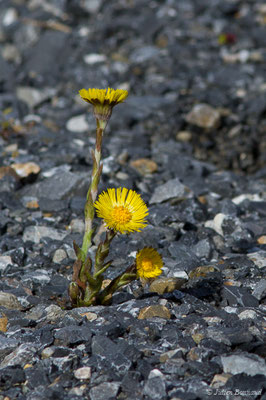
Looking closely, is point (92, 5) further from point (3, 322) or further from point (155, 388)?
point (155, 388)

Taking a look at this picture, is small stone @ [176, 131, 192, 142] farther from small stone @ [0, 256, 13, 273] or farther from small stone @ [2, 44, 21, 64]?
small stone @ [0, 256, 13, 273]

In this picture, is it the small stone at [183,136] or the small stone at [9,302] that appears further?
the small stone at [183,136]

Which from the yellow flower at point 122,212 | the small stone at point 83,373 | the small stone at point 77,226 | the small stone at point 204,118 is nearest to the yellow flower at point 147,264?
the yellow flower at point 122,212

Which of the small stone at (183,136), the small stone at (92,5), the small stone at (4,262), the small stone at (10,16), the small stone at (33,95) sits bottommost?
the small stone at (4,262)

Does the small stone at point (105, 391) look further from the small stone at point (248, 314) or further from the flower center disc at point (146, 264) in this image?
the small stone at point (248, 314)

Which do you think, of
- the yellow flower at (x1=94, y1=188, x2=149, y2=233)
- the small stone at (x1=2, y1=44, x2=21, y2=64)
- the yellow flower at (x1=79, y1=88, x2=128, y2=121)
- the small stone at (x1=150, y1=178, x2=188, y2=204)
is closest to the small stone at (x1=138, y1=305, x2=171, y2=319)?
the yellow flower at (x1=94, y1=188, x2=149, y2=233)
